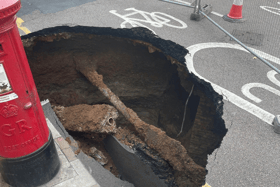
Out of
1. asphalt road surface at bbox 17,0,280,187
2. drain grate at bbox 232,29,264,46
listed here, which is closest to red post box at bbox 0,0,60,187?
asphalt road surface at bbox 17,0,280,187

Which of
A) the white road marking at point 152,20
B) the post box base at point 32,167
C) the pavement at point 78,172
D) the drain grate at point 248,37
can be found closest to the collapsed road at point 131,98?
the pavement at point 78,172

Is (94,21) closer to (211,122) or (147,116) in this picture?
(147,116)

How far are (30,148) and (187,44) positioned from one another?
470 centimetres

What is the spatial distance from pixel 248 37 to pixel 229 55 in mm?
1388

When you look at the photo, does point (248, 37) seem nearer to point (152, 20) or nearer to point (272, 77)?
point (272, 77)

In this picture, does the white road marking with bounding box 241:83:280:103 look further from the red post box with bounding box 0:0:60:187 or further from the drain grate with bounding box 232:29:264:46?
the red post box with bounding box 0:0:60:187

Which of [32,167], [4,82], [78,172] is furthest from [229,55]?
[4,82]

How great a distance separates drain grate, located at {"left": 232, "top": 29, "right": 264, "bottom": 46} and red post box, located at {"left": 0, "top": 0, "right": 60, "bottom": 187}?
5.80 metres

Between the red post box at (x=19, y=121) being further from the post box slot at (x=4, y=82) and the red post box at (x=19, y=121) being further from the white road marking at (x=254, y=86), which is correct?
the white road marking at (x=254, y=86)

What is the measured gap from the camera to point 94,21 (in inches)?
284

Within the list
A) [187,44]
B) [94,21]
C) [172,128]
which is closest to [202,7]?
[187,44]

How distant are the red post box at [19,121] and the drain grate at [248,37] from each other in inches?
228

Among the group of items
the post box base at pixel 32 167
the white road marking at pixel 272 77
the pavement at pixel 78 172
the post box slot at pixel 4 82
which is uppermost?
the post box slot at pixel 4 82

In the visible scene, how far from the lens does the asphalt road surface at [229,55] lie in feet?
11.9
